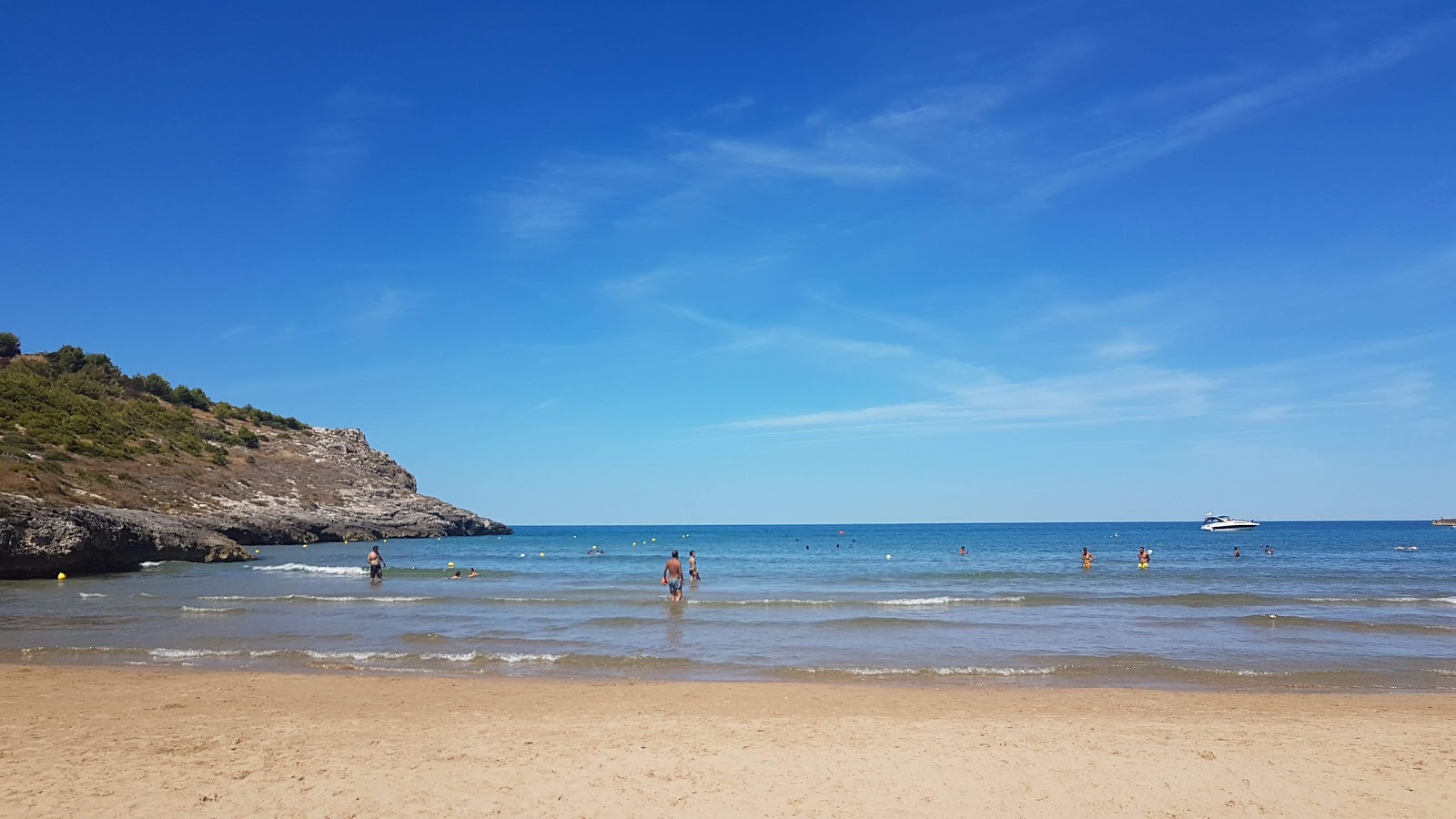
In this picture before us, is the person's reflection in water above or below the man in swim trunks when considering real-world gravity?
below

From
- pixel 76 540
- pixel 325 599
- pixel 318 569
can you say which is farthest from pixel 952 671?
pixel 318 569

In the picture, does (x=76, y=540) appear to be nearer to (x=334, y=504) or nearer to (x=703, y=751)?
(x=703, y=751)

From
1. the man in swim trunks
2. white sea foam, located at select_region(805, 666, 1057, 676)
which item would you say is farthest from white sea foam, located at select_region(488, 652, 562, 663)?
the man in swim trunks

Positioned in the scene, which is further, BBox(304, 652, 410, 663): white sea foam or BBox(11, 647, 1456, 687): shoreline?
BBox(304, 652, 410, 663): white sea foam

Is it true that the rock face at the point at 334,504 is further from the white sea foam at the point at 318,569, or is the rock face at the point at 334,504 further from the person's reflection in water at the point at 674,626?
the person's reflection in water at the point at 674,626

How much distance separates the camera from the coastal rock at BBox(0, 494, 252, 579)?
1133 inches

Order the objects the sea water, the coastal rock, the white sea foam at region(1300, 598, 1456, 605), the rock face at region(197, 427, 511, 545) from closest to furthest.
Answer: the sea water
the white sea foam at region(1300, 598, 1456, 605)
the coastal rock
the rock face at region(197, 427, 511, 545)

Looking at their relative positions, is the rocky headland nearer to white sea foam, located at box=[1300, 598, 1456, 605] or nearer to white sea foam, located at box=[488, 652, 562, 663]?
white sea foam, located at box=[488, 652, 562, 663]

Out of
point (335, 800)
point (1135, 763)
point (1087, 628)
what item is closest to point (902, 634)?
point (1087, 628)

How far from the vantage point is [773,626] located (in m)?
20.8

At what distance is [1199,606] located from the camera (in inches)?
990

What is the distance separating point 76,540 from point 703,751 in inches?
1261

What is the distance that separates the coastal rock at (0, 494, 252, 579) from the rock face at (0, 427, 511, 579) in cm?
4

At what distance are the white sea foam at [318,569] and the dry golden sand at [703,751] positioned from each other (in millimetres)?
25621
